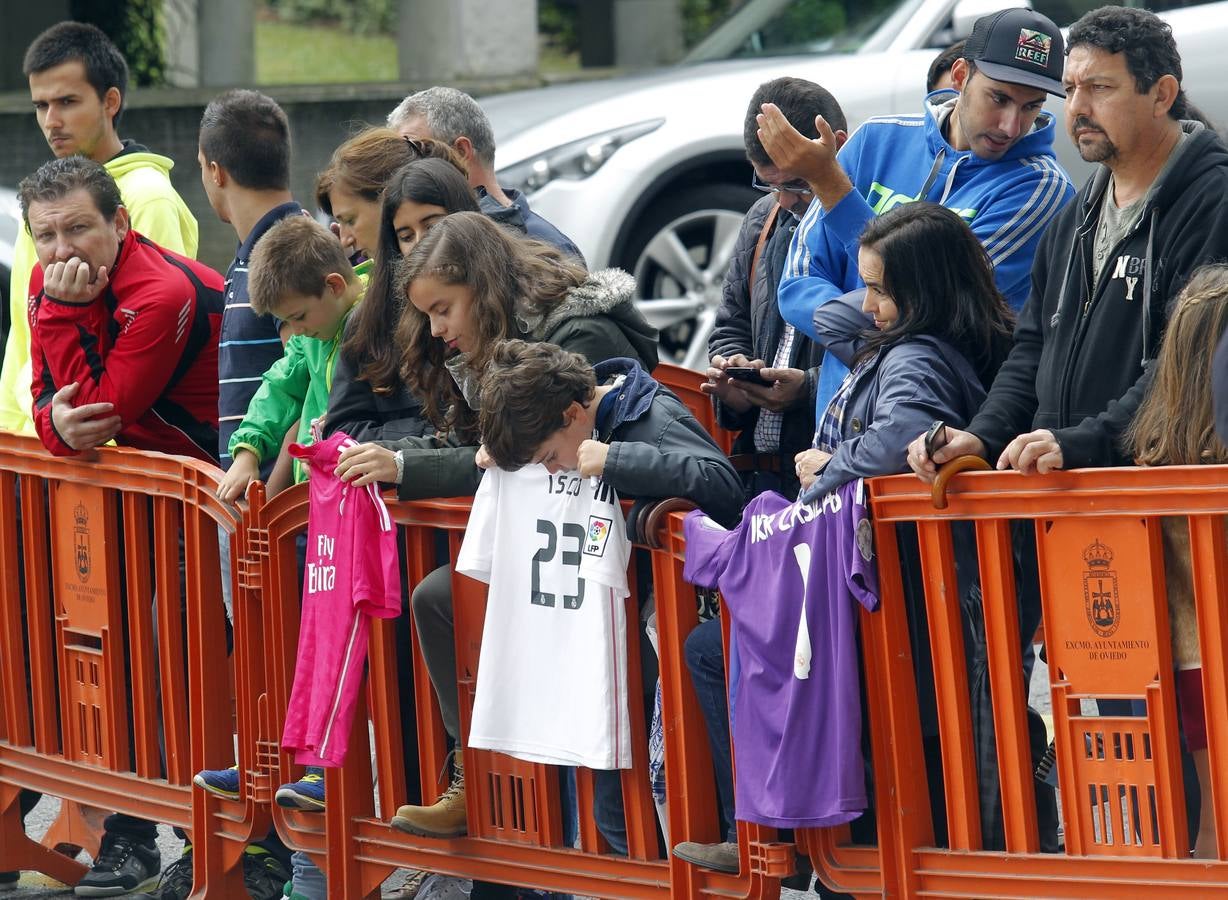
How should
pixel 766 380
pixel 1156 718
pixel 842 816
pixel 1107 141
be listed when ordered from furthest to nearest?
pixel 766 380 < pixel 1107 141 < pixel 842 816 < pixel 1156 718

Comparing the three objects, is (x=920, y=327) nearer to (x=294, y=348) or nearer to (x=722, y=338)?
(x=722, y=338)

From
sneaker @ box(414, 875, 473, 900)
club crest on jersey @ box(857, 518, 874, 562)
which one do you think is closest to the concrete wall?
sneaker @ box(414, 875, 473, 900)

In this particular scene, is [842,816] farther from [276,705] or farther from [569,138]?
[569,138]

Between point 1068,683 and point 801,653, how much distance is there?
53 cm

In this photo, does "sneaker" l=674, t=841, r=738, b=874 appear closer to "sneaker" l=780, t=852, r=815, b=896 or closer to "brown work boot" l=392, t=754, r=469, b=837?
"sneaker" l=780, t=852, r=815, b=896

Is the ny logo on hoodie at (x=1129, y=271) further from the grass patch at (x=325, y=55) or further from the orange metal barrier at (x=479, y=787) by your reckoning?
the grass patch at (x=325, y=55)

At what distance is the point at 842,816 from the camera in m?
4.02

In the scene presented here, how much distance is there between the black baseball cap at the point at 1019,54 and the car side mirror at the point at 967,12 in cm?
388

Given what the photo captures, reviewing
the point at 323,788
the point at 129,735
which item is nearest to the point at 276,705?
the point at 323,788

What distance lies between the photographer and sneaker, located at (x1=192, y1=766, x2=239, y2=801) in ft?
17.1

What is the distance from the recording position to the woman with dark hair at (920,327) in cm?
433

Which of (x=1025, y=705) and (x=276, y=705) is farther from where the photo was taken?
(x=276, y=705)

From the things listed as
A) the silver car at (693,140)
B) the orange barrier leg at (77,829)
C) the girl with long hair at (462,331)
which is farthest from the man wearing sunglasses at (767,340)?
the silver car at (693,140)

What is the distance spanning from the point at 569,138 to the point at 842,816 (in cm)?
643
